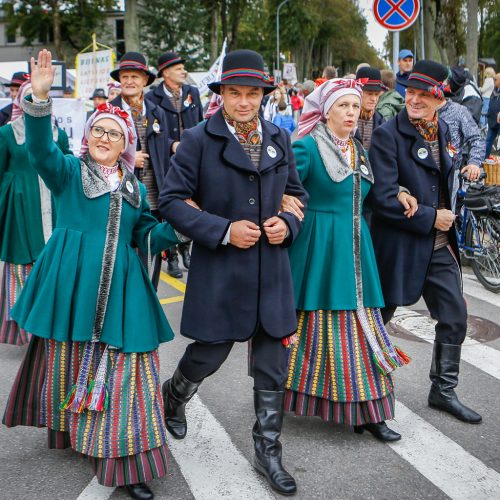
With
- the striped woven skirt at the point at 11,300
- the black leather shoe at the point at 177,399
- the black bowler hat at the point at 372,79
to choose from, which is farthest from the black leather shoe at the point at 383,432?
the black bowler hat at the point at 372,79

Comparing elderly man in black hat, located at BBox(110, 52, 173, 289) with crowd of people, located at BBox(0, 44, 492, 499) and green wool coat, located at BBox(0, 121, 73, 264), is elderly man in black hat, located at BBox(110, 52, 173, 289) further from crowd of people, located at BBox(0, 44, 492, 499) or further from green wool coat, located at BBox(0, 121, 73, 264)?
crowd of people, located at BBox(0, 44, 492, 499)

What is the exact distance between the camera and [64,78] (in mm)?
14305

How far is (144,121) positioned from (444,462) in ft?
12.5

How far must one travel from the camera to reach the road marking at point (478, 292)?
686 cm

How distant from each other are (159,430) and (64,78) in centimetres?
1213

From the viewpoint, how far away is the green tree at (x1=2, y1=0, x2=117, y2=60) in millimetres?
45969

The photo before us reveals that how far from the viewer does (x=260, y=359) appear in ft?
11.6

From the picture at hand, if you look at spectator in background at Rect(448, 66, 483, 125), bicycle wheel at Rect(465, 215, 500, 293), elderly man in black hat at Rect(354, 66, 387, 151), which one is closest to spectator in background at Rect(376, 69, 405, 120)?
spectator in background at Rect(448, 66, 483, 125)

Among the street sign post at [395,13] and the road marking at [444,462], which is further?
the street sign post at [395,13]

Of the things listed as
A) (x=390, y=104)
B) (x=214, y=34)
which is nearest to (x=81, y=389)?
(x=390, y=104)

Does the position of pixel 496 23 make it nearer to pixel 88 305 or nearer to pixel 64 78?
pixel 64 78

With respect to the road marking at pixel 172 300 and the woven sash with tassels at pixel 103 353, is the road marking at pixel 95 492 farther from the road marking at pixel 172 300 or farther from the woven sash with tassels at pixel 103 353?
the road marking at pixel 172 300

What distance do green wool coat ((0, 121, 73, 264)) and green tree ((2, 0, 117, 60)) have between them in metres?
42.6

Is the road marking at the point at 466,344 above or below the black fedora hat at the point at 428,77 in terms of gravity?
below
